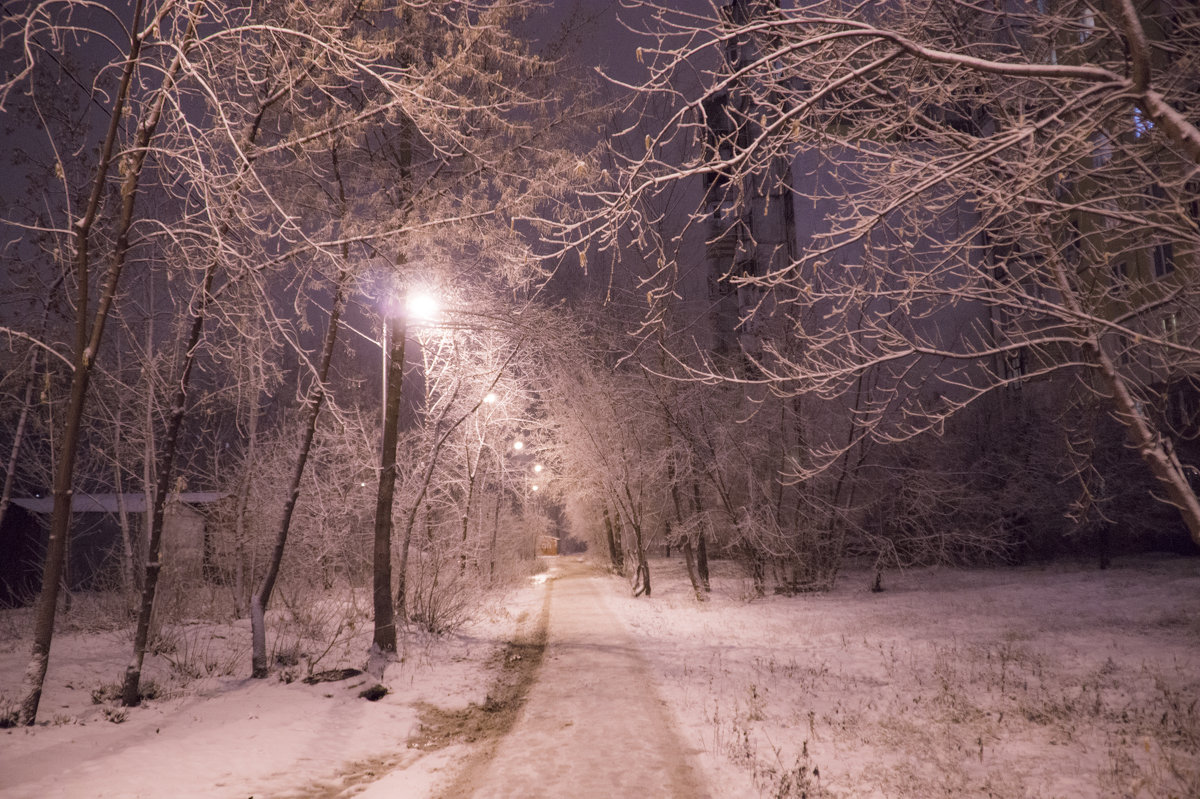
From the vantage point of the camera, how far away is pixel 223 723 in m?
7.14

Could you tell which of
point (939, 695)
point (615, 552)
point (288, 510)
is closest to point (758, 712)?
point (939, 695)

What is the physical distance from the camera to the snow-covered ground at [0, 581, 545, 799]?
543 centimetres

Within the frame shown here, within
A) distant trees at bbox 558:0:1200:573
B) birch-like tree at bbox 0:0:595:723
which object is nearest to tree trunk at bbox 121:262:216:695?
birch-like tree at bbox 0:0:595:723

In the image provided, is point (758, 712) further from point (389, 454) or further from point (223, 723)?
point (389, 454)

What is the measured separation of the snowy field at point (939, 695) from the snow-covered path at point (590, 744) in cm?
36

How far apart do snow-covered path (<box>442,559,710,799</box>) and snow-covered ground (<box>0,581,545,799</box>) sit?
2.38 feet

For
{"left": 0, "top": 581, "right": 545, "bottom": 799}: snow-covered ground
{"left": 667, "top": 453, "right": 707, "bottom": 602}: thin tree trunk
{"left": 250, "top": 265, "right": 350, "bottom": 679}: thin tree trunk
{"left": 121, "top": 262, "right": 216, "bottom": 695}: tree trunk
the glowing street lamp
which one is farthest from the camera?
{"left": 667, "top": 453, "right": 707, "bottom": 602}: thin tree trunk

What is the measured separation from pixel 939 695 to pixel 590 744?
4668 mm

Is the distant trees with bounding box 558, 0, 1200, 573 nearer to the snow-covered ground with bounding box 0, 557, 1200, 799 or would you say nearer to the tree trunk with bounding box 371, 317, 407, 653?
the snow-covered ground with bounding box 0, 557, 1200, 799

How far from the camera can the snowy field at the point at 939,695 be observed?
18.6ft

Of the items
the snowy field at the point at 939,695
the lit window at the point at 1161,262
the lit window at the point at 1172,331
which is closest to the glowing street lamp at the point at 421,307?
the snowy field at the point at 939,695

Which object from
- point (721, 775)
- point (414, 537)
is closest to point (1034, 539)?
point (414, 537)

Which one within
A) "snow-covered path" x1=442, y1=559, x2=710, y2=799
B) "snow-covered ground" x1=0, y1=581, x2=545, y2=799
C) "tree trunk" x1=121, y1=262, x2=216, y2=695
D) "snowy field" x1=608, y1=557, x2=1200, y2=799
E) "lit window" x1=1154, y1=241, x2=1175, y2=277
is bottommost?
"snowy field" x1=608, y1=557, x2=1200, y2=799

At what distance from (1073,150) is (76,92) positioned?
534 inches
